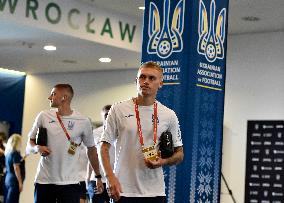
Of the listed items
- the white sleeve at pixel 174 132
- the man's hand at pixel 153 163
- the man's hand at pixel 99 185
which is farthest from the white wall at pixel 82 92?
the man's hand at pixel 153 163

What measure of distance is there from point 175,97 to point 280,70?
18.4ft

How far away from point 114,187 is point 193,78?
2.21 m

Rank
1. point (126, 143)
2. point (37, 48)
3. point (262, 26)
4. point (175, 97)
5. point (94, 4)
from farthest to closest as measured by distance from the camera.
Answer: point (37, 48)
point (262, 26)
point (94, 4)
point (175, 97)
point (126, 143)

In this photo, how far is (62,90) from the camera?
20.1 ft

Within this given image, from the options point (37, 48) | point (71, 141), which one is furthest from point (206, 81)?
point (37, 48)

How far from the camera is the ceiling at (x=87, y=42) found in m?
9.75

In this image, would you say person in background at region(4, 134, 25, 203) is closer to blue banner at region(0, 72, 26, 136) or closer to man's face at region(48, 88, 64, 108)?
blue banner at region(0, 72, 26, 136)

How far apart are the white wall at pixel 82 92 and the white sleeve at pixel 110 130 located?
32.1 feet

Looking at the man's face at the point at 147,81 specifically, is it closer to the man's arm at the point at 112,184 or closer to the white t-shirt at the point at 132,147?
the white t-shirt at the point at 132,147

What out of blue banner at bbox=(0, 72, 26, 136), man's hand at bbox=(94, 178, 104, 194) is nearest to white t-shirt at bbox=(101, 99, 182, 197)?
man's hand at bbox=(94, 178, 104, 194)

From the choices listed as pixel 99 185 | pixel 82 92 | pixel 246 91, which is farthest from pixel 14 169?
pixel 99 185

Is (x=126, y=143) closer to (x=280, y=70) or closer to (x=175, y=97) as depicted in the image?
(x=175, y=97)

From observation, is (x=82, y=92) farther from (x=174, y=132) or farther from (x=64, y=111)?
(x=174, y=132)

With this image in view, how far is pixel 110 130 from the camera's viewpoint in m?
4.02
